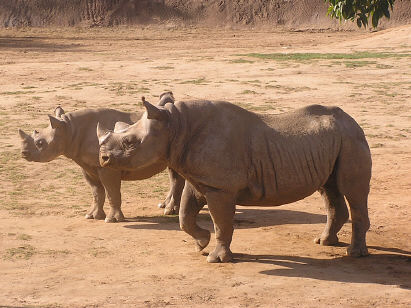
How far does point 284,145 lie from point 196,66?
16.3 m

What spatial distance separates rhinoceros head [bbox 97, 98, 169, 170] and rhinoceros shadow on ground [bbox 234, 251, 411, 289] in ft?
4.91

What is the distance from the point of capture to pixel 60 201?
514 inches

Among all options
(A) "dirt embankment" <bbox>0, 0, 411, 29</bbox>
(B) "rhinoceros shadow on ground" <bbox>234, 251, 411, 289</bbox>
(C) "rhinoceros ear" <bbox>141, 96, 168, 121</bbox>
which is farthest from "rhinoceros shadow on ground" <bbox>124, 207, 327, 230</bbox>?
(A) "dirt embankment" <bbox>0, 0, 411, 29</bbox>

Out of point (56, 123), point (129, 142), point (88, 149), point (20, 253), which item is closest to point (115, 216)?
point (88, 149)

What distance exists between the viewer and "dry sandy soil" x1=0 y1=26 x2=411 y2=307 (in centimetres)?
879

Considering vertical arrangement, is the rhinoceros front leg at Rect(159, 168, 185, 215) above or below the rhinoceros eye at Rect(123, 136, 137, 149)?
below

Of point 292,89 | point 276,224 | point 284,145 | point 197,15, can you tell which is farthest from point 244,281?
point 197,15

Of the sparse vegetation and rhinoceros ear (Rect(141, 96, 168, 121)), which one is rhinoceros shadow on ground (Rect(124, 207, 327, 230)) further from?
rhinoceros ear (Rect(141, 96, 168, 121))

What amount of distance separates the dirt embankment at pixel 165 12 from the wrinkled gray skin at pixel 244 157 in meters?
32.0

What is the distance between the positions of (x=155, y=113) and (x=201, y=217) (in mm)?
3142

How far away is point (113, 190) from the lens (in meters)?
11.8

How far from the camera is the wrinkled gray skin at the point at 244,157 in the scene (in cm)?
944

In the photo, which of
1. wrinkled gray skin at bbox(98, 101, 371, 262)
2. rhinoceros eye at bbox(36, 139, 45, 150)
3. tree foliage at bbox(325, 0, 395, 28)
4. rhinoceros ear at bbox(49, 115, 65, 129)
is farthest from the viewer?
rhinoceros eye at bbox(36, 139, 45, 150)

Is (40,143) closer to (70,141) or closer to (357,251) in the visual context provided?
(70,141)
